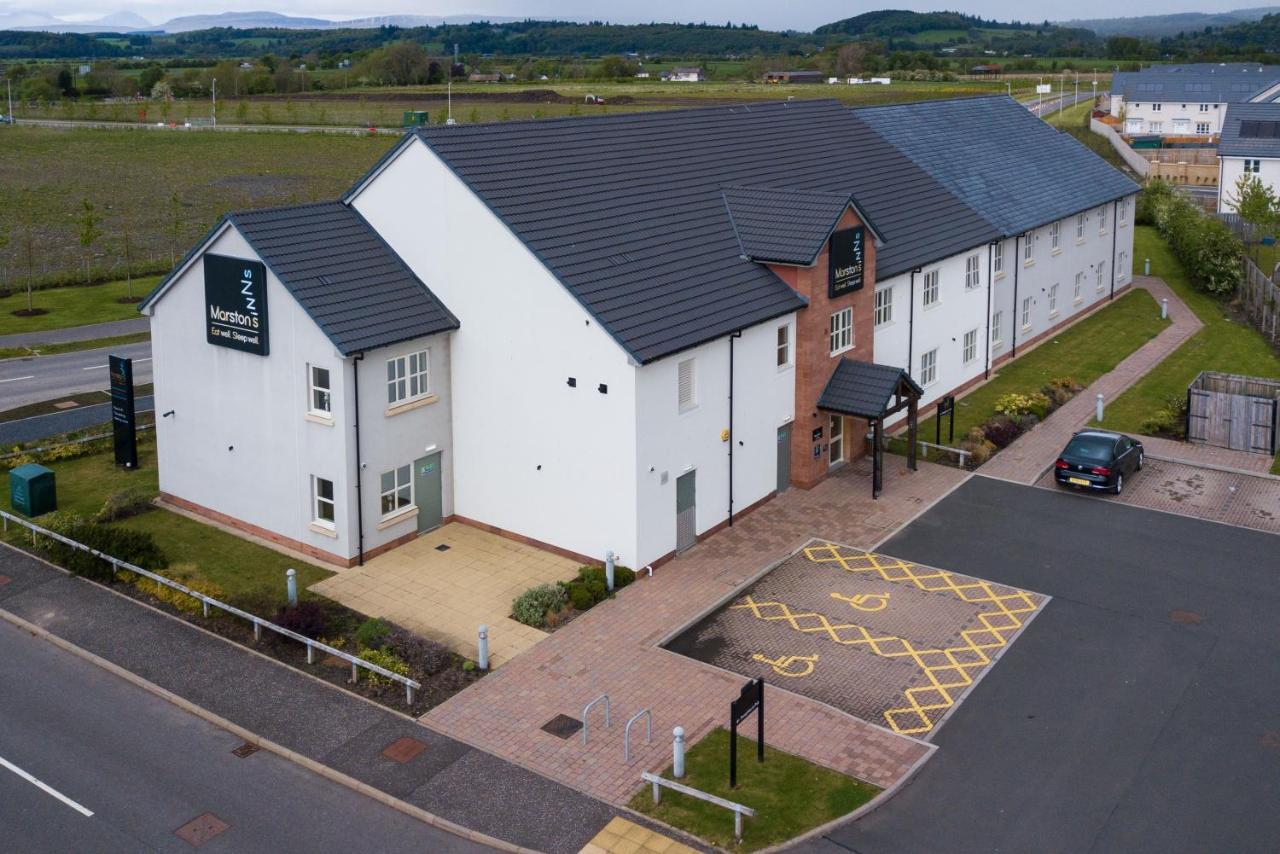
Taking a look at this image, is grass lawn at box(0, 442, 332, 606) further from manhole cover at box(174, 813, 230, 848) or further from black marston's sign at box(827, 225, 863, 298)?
black marston's sign at box(827, 225, 863, 298)

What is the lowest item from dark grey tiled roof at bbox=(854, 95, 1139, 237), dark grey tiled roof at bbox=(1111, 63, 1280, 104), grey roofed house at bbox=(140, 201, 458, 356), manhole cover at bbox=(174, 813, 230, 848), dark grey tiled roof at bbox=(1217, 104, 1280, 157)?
manhole cover at bbox=(174, 813, 230, 848)

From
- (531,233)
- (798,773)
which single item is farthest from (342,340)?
(798,773)

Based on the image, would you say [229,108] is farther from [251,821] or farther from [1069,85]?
[251,821]

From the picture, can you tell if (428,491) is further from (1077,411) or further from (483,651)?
(1077,411)

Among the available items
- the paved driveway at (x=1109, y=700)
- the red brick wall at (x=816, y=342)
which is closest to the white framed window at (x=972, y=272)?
the red brick wall at (x=816, y=342)

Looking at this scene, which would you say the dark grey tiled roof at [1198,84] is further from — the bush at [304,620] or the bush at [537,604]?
the bush at [304,620]

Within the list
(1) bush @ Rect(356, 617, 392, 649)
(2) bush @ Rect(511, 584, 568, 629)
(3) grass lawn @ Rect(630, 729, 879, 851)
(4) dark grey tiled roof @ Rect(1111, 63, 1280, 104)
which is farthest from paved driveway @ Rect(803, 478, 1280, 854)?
(4) dark grey tiled roof @ Rect(1111, 63, 1280, 104)

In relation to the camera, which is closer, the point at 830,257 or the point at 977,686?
the point at 977,686

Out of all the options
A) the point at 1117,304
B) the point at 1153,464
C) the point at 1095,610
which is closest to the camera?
the point at 1095,610
